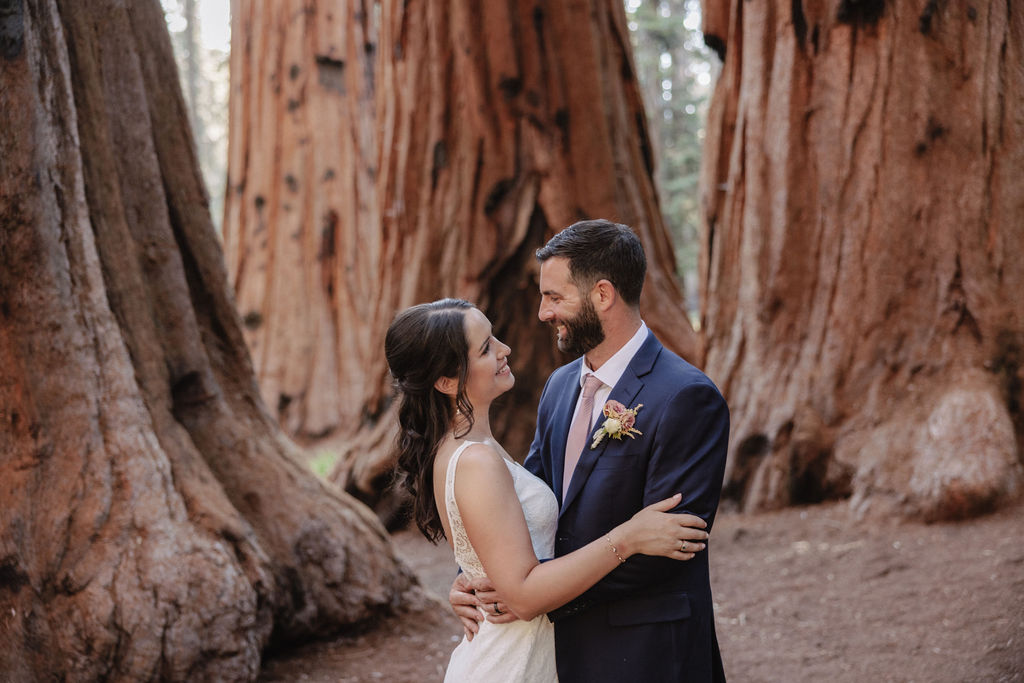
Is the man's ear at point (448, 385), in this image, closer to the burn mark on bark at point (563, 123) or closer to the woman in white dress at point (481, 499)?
the woman in white dress at point (481, 499)

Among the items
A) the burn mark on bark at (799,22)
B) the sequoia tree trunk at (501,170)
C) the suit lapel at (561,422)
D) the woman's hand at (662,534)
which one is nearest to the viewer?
the woman's hand at (662,534)

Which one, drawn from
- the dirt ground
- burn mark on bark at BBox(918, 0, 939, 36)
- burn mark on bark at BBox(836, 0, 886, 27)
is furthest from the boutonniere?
burn mark on bark at BBox(836, 0, 886, 27)

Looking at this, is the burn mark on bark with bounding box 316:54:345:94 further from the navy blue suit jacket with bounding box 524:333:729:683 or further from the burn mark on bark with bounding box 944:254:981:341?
the navy blue suit jacket with bounding box 524:333:729:683

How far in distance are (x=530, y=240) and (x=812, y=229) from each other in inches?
90.5

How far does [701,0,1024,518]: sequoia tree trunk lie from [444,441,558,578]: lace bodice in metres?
3.40

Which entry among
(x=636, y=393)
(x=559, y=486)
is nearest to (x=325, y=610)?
(x=559, y=486)

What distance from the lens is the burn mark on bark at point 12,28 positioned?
3.53 meters

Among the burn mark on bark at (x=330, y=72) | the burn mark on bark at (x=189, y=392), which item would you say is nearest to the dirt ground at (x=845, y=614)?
the burn mark on bark at (x=189, y=392)

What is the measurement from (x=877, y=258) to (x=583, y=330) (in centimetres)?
377

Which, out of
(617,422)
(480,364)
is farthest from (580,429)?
(480,364)

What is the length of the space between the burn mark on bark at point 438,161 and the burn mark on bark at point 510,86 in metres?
0.68

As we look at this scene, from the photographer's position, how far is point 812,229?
6.04m

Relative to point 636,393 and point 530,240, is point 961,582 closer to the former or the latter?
point 636,393

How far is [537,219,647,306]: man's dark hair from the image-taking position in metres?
2.53
